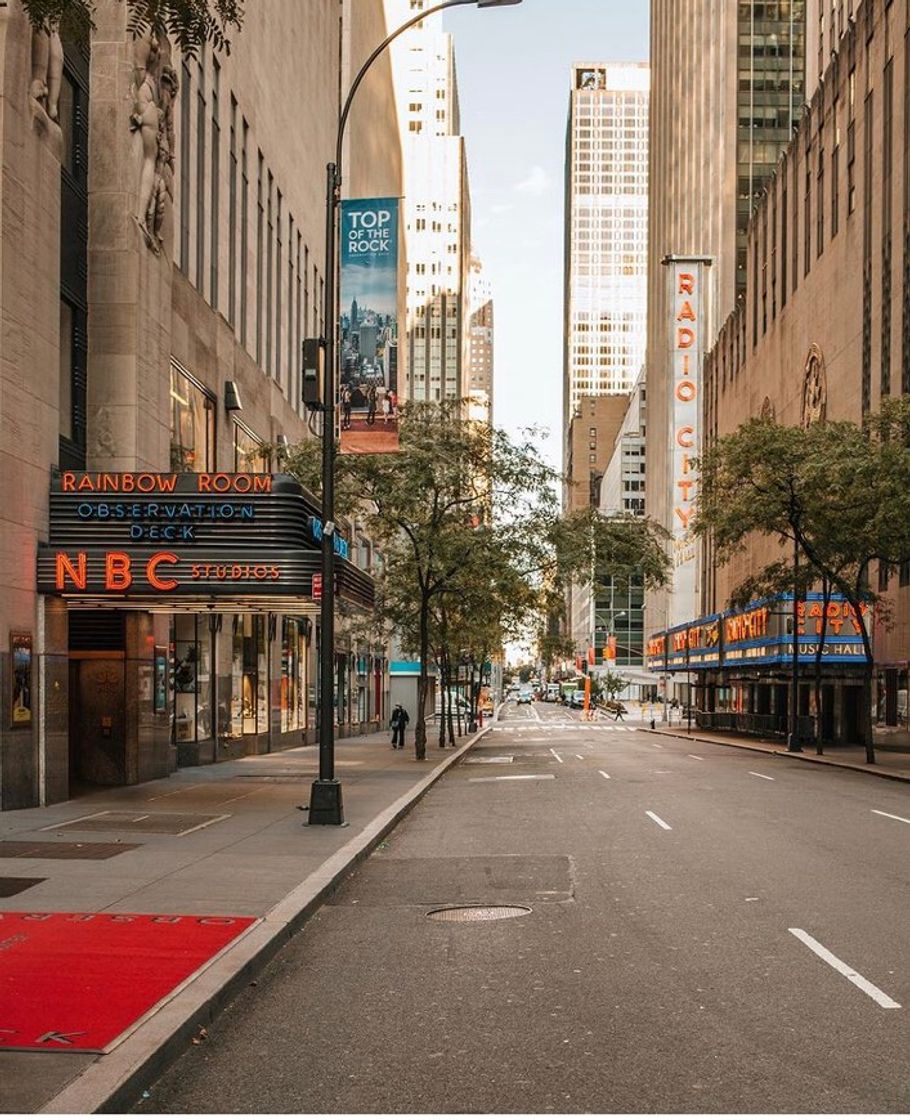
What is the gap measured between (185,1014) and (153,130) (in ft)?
65.9

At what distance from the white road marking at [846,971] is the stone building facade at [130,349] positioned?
820 centimetres

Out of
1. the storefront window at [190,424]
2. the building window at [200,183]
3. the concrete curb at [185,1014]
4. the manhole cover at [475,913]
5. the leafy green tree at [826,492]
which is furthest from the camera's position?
the leafy green tree at [826,492]

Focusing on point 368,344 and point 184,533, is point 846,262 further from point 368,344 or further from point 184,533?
point 184,533

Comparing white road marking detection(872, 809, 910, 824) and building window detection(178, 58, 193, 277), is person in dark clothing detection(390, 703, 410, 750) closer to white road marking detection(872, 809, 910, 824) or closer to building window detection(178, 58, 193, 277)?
building window detection(178, 58, 193, 277)

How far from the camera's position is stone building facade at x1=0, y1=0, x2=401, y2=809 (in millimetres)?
18953

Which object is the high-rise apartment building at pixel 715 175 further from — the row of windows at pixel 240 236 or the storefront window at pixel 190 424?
the storefront window at pixel 190 424

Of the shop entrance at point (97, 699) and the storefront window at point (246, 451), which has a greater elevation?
the storefront window at point (246, 451)

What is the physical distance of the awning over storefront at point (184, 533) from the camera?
2005cm

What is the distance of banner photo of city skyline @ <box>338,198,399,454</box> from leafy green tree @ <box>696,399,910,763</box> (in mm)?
16883

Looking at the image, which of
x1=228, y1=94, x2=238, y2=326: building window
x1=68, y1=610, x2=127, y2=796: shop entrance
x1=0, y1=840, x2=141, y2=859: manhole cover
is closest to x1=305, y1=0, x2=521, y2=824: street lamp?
x1=0, y1=840, x2=141, y2=859: manhole cover

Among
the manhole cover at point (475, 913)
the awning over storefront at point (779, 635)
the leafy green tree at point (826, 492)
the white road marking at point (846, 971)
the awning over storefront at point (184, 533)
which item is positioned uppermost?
the leafy green tree at point (826, 492)

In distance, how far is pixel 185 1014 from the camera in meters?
7.52

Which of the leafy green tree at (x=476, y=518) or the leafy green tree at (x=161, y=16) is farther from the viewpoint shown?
the leafy green tree at (x=476, y=518)

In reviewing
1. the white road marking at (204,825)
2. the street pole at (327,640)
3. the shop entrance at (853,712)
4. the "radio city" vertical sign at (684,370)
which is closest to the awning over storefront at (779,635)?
the shop entrance at (853,712)
